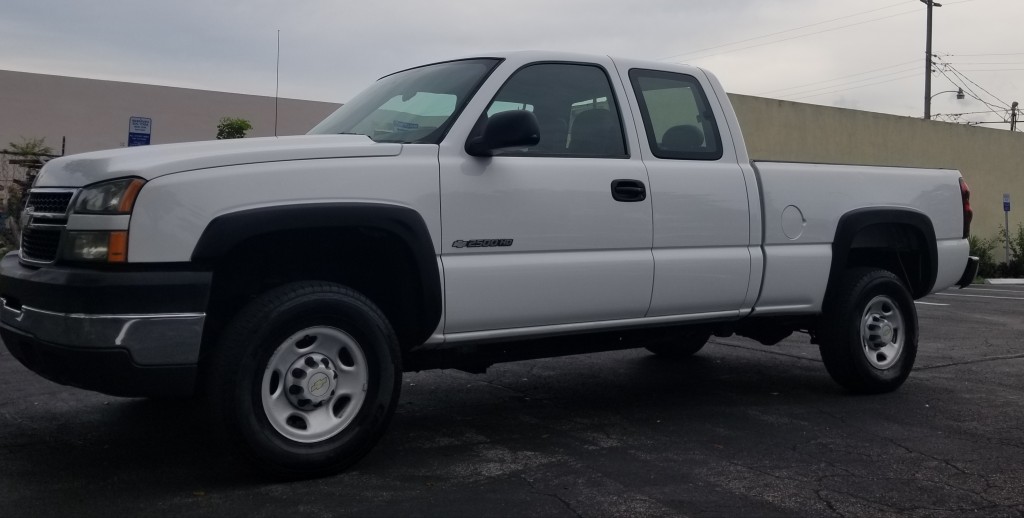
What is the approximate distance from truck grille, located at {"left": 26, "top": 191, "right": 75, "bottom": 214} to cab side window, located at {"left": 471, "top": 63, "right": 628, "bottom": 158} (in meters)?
1.96

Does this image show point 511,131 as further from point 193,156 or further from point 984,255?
point 984,255

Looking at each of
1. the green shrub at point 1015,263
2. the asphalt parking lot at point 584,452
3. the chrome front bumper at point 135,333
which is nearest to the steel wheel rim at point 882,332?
the asphalt parking lot at point 584,452

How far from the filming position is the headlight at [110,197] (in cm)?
391

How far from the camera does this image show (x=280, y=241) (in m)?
4.38

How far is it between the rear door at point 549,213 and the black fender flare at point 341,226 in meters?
0.10

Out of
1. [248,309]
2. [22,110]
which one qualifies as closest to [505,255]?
[248,309]

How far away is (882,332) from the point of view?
6523 mm

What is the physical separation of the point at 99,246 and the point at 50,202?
0.58 m

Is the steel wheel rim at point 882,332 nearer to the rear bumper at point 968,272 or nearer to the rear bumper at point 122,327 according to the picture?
the rear bumper at point 968,272

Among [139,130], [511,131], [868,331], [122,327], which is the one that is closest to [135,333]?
[122,327]

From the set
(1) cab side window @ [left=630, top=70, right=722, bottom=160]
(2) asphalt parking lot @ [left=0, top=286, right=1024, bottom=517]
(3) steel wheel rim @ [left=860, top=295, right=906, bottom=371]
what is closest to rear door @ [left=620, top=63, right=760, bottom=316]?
(1) cab side window @ [left=630, top=70, right=722, bottom=160]

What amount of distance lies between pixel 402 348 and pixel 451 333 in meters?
0.27

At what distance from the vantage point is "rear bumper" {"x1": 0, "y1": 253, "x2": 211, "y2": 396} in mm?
3848

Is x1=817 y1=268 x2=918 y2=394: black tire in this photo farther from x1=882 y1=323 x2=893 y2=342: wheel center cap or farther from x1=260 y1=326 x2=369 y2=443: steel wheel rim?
x1=260 y1=326 x2=369 y2=443: steel wheel rim
